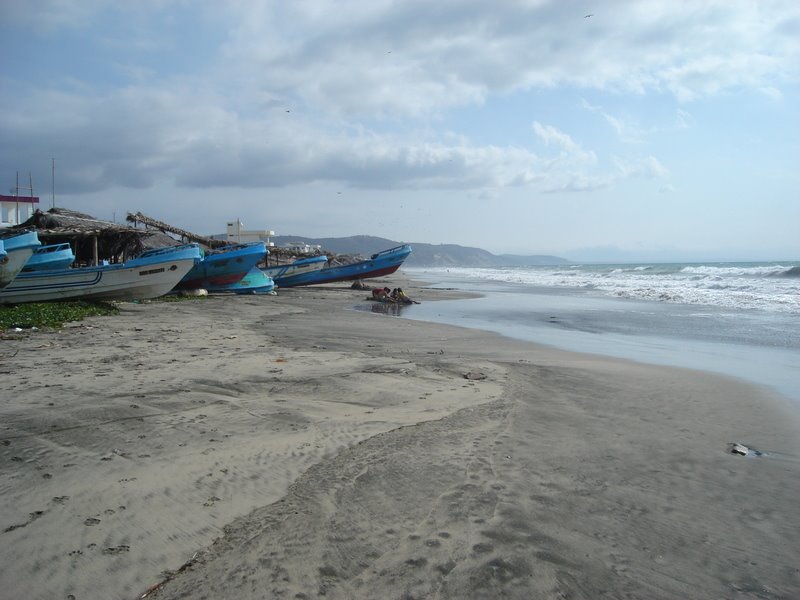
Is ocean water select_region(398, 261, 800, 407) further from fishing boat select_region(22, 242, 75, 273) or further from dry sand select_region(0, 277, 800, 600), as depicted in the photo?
fishing boat select_region(22, 242, 75, 273)

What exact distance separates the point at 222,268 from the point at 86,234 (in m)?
5.11

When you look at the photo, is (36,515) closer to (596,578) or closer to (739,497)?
(596,578)

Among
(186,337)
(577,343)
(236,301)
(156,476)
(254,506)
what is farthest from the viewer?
(236,301)

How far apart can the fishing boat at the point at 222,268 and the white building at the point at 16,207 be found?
2468cm

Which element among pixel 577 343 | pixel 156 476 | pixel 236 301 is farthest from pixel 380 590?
pixel 236 301

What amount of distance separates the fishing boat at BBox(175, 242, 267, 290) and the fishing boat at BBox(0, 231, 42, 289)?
761cm

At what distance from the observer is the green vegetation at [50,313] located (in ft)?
33.1

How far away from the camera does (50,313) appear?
462 inches

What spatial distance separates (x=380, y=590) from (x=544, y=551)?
97 cm

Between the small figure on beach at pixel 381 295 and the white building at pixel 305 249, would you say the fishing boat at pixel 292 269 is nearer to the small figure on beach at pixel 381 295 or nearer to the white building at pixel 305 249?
the small figure on beach at pixel 381 295

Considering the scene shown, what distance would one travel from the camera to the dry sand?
2.69 meters

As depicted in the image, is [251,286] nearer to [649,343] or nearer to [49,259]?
[49,259]

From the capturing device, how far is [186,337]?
9562 millimetres

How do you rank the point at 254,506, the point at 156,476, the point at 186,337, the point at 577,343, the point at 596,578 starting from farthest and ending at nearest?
the point at 577,343 → the point at 186,337 → the point at 156,476 → the point at 254,506 → the point at 596,578
